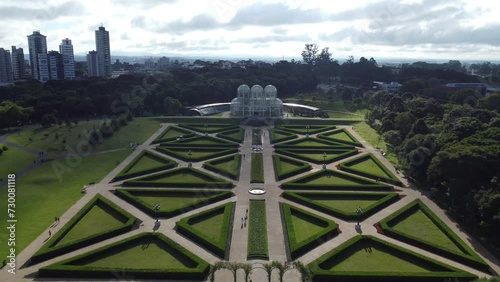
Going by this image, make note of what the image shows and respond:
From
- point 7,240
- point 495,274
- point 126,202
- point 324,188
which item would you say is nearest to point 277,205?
point 324,188

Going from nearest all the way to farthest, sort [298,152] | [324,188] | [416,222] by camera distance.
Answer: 1. [416,222]
2. [324,188]
3. [298,152]

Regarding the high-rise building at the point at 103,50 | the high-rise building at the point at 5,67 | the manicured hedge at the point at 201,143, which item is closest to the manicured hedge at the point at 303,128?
the manicured hedge at the point at 201,143

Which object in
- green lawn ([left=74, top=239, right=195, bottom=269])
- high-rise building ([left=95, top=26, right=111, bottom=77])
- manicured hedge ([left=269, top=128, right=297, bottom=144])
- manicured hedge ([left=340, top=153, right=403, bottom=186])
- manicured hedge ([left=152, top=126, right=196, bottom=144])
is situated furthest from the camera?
high-rise building ([left=95, top=26, right=111, bottom=77])

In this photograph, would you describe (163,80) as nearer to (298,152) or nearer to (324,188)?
(298,152)

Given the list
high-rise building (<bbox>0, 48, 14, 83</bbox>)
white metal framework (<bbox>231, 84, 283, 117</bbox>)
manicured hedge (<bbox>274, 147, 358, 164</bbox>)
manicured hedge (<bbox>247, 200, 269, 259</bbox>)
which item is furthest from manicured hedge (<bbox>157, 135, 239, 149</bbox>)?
high-rise building (<bbox>0, 48, 14, 83</bbox>)

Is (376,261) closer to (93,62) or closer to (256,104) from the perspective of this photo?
(256,104)

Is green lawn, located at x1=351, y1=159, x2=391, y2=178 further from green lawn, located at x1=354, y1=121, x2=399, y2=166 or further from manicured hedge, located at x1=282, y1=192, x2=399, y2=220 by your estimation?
manicured hedge, located at x1=282, y1=192, x2=399, y2=220
